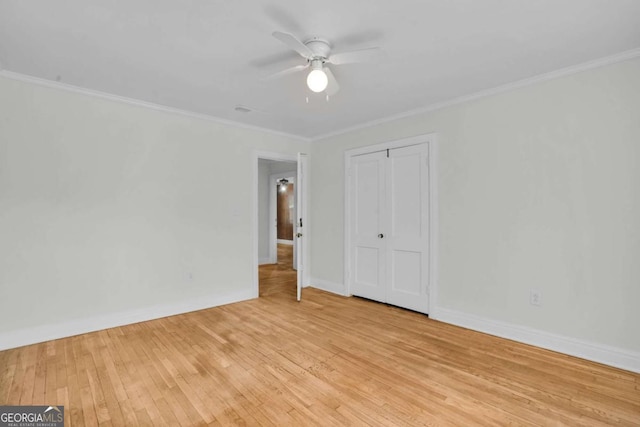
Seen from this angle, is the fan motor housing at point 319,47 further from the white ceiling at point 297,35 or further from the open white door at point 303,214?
the open white door at point 303,214

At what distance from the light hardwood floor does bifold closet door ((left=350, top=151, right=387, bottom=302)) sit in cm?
96

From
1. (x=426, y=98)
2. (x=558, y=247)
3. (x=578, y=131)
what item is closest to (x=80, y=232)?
(x=426, y=98)

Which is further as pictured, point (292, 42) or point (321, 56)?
point (321, 56)

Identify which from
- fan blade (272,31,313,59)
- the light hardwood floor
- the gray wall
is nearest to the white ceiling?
fan blade (272,31,313,59)

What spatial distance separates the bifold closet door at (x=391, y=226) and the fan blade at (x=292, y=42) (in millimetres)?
2175

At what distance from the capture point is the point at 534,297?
2932mm

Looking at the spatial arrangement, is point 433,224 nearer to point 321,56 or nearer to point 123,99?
point 321,56

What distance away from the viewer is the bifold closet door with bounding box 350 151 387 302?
14.0ft

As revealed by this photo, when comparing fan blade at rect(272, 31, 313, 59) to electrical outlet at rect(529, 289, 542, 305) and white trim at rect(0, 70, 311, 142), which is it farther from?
electrical outlet at rect(529, 289, 542, 305)

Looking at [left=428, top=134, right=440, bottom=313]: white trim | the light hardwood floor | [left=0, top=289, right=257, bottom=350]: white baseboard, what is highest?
Result: [left=428, top=134, right=440, bottom=313]: white trim

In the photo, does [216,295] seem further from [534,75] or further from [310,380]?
[534,75]

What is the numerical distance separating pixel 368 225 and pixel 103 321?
3.43 meters

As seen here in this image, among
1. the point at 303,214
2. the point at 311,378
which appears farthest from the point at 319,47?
the point at 303,214

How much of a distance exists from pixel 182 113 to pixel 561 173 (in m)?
4.24
